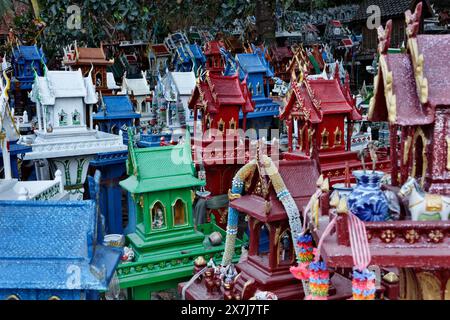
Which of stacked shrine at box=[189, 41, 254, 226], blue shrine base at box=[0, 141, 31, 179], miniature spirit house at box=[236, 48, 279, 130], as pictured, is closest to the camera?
blue shrine base at box=[0, 141, 31, 179]

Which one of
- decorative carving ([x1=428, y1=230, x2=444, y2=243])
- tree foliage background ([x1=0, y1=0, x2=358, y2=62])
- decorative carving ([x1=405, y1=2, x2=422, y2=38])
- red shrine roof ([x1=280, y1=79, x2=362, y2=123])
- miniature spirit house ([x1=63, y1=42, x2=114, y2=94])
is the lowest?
decorative carving ([x1=428, y1=230, x2=444, y2=243])

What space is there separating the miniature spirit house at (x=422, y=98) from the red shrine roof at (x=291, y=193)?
6.58ft

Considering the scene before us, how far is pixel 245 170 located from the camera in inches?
385

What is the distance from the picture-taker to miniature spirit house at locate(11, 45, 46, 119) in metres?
30.1

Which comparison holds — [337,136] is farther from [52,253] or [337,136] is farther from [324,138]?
[52,253]

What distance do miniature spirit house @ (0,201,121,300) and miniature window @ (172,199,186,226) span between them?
133 inches

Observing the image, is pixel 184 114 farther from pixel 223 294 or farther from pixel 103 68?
pixel 223 294

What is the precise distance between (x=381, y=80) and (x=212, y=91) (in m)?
9.26

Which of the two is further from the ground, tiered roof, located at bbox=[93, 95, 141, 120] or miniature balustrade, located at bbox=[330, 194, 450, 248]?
tiered roof, located at bbox=[93, 95, 141, 120]

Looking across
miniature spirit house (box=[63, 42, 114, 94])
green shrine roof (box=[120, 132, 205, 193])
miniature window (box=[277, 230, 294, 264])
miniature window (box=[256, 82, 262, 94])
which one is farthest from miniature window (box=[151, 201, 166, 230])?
miniature spirit house (box=[63, 42, 114, 94])

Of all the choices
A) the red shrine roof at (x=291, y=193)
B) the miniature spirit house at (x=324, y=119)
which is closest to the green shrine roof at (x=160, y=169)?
the red shrine roof at (x=291, y=193)

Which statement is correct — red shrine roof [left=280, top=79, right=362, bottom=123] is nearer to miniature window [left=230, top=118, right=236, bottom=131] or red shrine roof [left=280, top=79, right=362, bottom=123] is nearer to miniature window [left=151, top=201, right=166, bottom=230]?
miniature window [left=230, top=118, right=236, bottom=131]

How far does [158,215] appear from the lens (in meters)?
11.8

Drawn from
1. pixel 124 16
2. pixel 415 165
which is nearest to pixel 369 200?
pixel 415 165
